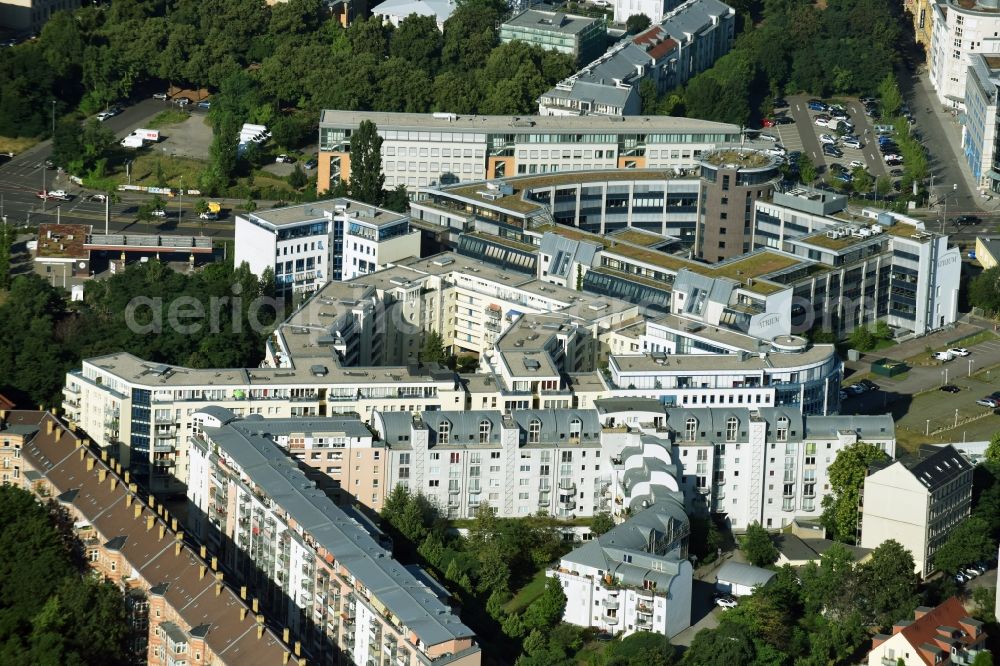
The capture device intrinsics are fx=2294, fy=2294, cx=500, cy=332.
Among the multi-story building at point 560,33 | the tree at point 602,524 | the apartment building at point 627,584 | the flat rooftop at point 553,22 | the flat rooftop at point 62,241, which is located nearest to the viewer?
the apartment building at point 627,584

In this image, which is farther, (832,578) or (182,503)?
(182,503)

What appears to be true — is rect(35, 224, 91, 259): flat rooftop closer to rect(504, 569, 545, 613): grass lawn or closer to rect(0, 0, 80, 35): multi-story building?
rect(0, 0, 80, 35): multi-story building

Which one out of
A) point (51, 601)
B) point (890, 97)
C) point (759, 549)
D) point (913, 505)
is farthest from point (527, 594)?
point (890, 97)

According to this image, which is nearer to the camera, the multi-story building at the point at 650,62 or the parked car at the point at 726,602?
the parked car at the point at 726,602

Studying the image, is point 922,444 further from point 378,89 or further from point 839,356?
point 378,89

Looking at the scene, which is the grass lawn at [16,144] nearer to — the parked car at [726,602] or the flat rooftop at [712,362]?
the flat rooftop at [712,362]

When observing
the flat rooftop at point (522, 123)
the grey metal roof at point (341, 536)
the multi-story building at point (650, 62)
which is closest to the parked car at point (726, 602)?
the grey metal roof at point (341, 536)

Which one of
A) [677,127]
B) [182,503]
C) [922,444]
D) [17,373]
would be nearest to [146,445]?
[182,503]
